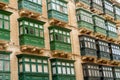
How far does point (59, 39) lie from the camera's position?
108 feet

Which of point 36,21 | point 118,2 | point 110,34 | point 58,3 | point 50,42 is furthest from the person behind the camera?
point 118,2

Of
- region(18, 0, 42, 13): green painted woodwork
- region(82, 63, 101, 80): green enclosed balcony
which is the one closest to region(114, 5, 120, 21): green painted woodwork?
region(82, 63, 101, 80): green enclosed balcony

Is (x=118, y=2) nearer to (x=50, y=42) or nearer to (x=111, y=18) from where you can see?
(x=111, y=18)

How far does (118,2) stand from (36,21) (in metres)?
25.3

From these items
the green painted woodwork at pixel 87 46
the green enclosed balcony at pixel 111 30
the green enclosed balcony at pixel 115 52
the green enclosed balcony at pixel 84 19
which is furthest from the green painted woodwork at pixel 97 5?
the green enclosed balcony at pixel 115 52

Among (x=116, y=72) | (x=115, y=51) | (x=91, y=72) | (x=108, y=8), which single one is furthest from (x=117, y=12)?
(x=91, y=72)

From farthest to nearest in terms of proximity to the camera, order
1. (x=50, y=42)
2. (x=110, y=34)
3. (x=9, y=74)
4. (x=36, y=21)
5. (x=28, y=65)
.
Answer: (x=110, y=34) → (x=50, y=42) → (x=36, y=21) → (x=28, y=65) → (x=9, y=74)

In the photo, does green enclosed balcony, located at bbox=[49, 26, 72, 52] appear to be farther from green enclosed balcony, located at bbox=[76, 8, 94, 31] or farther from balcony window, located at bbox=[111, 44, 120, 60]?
balcony window, located at bbox=[111, 44, 120, 60]

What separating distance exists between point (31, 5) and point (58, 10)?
15.6ft

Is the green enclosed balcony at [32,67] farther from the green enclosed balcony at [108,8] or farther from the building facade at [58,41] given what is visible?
the green enclosed balcony at [108,8]

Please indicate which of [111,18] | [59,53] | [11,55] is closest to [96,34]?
[111,18]

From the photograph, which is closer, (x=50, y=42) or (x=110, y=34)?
(x=50, y=42)

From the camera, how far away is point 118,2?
50.8 meters

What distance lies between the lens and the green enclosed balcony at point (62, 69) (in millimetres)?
31175
